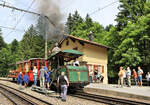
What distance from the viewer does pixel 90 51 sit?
81.6 feet

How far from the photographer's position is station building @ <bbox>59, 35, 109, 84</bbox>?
941 inches

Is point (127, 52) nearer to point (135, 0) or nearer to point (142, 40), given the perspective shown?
point (142, 40)

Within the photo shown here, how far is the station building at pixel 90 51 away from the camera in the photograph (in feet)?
78.4

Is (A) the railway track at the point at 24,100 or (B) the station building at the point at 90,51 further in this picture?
(B) the station building at the point at 90,51

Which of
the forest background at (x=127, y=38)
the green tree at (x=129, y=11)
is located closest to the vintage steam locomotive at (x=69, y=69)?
the forest background at (x=127, y=38)

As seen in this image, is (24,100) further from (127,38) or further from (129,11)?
(129,11)

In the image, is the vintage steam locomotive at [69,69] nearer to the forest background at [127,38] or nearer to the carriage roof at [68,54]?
the carriage roof at [68,54]

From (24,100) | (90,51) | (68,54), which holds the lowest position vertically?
(24,100)

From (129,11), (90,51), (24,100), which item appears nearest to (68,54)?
(24,100)

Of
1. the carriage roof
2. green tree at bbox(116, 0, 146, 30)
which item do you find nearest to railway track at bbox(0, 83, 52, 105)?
the carriage roof

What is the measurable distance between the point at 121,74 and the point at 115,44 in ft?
55.1

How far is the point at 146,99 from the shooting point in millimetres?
8656

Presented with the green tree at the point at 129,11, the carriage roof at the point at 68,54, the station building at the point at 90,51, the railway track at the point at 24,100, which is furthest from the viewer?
the green tree at the point at 129,11

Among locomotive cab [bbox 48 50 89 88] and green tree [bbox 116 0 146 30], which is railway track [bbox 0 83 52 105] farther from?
green tree [bbox 116 0 146 30]
